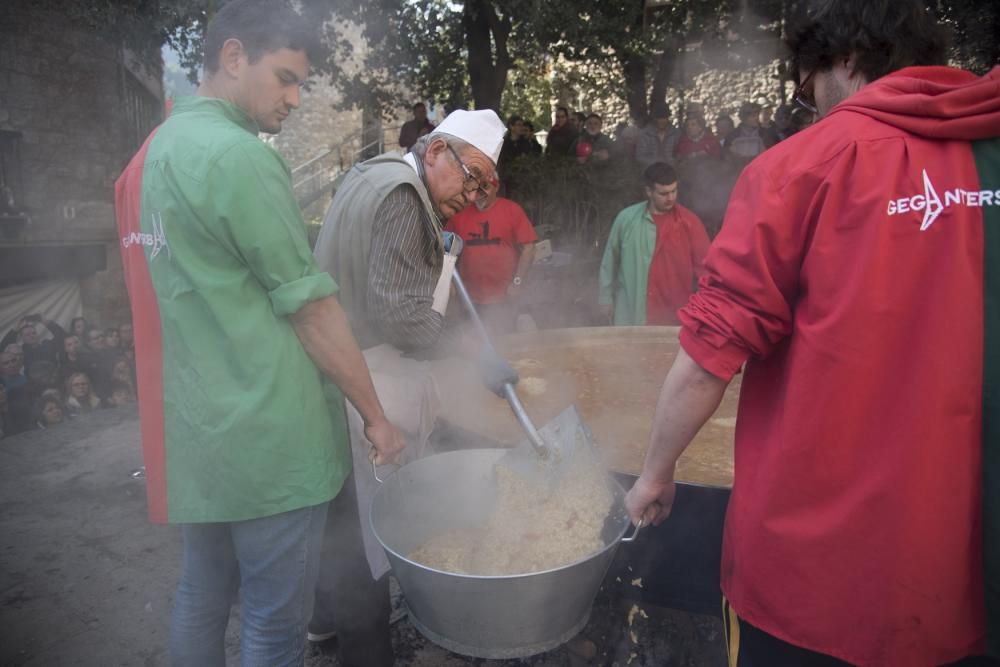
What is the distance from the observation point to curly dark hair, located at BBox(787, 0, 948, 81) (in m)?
1.29

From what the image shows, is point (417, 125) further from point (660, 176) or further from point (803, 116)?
point (803, 116)

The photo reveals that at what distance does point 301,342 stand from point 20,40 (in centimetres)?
808

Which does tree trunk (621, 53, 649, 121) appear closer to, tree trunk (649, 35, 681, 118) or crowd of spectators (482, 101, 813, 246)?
tree trunk (649, 35, 681, 118)

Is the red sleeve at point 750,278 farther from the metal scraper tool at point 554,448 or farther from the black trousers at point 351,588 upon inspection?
the black trousers at point 351,588

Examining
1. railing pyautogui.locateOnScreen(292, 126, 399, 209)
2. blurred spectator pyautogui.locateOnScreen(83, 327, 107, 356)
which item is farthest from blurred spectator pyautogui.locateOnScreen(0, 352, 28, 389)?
railing pyautogui.locateOnScreen(292, 126, 399, 209)

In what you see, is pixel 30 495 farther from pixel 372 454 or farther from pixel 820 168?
pixel 820 168

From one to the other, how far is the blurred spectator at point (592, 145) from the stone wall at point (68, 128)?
6.68m

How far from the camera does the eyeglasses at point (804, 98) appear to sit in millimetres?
1485

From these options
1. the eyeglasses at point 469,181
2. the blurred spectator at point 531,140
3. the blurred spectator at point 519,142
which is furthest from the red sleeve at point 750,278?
the blurred spectator at point 531,140

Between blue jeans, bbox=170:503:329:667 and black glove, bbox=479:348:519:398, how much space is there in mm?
858

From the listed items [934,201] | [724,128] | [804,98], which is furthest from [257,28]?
[724,128]

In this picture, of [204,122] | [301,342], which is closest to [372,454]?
[301,342]

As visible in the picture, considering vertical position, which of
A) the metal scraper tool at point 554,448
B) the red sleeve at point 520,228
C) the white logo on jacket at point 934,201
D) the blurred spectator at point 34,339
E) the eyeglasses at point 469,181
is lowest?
the blurred spectator at point 34,339

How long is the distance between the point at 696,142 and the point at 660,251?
668 cm
